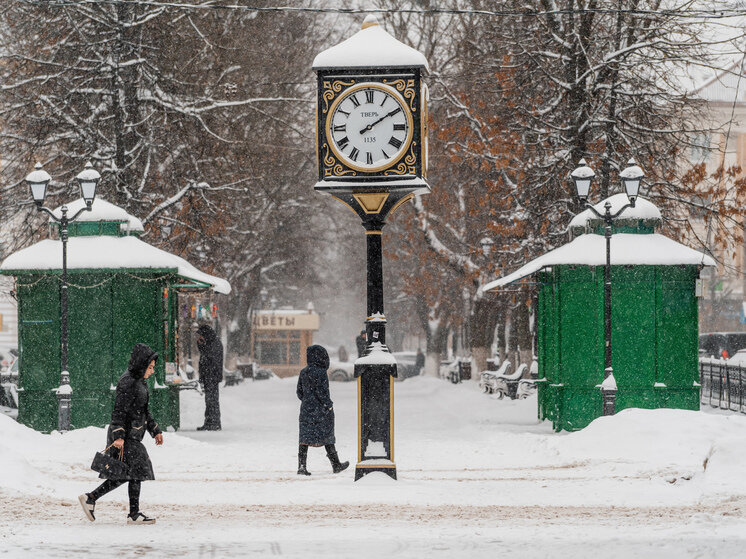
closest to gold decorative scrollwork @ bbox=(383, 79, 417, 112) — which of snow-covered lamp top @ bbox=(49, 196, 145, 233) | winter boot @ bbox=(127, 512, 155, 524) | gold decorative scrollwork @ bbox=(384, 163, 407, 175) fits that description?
gold decorative scrollwork @ bbox=(384, 163, 407, 175)

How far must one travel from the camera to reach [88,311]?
21953 millimetres

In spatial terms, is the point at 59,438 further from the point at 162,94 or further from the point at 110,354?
the point at 162,94

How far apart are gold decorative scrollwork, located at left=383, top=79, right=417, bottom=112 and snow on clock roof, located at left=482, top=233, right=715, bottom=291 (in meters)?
7.69

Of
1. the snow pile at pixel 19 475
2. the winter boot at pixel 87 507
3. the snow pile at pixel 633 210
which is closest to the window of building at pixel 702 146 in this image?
the snow pile at pixel 633 210

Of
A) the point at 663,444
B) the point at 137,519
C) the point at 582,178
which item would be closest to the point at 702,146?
the point at 582,178

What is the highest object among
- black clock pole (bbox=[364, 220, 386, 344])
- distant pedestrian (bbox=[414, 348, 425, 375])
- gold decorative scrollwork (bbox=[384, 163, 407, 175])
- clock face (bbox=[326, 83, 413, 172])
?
clock face (bbox=[326, 83, 413, 172])

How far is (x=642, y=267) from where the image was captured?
2139 cm

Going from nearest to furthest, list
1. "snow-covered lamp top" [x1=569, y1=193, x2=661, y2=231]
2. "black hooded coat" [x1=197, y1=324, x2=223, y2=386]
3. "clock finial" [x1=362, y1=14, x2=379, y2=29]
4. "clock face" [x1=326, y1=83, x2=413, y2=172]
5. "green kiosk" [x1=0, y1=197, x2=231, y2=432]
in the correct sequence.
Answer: "clock face" [x1=326, y1=83, x2=413, y2=172], "clock finial" [x1=362, y1=14, x2=379, y2=29], "green kiosk" [x1=0, y1=197, x2=231, y2=432], "snow-covered lamp top" [x1=569, y1=193, x2=661, y2=231], "black hooded coat" [x1=197, y1=324, x2=223, y2=386]

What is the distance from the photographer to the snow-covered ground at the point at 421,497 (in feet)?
32.0

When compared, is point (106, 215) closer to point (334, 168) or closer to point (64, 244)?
point (64, 244)

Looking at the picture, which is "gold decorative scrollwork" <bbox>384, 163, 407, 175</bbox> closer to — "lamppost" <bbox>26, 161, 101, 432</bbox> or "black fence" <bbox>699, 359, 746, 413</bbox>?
"lamppost" <bbox>26, 161, 101, 432</bbox>

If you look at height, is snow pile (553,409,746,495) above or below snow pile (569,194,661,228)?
below

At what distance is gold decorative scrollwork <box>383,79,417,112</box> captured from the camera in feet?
46.4

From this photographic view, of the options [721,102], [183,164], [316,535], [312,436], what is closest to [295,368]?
[721,102]
